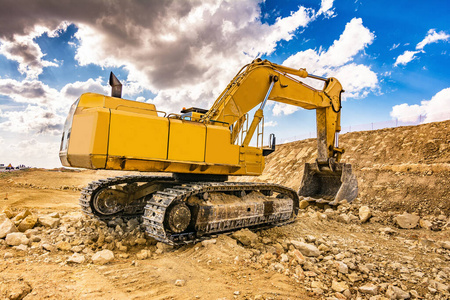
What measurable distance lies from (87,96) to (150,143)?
59.2 inches

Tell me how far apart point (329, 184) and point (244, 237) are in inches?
227

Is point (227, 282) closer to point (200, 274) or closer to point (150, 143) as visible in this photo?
point (200, 274)

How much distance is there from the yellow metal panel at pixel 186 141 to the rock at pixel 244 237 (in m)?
1.57

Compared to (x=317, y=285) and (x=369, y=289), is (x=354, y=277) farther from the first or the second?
(x=317, y=285)

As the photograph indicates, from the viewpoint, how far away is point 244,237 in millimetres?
Answer: 5258

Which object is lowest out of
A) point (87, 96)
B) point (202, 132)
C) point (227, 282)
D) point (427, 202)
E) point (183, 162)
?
point (227, 282)

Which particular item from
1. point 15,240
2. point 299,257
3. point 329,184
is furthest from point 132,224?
point 329,184

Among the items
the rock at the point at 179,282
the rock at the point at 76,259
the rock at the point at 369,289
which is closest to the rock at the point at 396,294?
the rock at the point at 369,289

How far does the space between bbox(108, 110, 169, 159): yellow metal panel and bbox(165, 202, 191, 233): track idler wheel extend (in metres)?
0.94

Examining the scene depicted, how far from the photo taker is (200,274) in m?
3.88

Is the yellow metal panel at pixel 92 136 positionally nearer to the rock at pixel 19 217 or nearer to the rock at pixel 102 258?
the rock at pixel 102 258

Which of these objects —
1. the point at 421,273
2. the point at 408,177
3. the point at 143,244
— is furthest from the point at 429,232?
the point at 143,244

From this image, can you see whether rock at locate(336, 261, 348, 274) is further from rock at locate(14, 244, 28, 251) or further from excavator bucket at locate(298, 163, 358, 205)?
rock at locate(14, 244, 28, 251)

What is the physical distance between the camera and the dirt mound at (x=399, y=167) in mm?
10078
